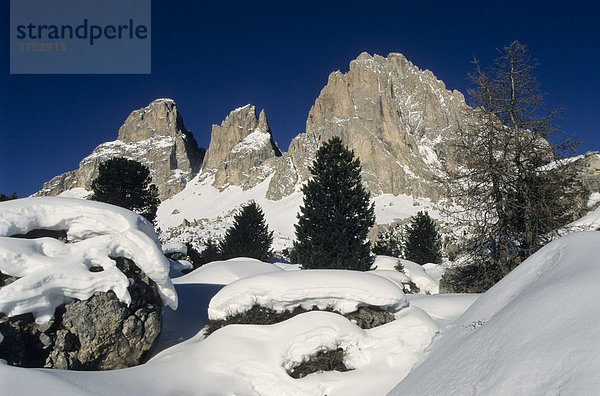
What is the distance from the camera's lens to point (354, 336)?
664 cm

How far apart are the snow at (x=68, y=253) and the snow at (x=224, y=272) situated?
392 centimetres

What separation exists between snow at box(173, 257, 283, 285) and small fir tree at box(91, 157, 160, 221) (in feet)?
54.1

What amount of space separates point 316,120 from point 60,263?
16571 centimetres

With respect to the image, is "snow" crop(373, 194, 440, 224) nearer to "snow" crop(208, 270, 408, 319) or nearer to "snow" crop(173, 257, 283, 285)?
"snow" crop(173, 257, 283, 285)

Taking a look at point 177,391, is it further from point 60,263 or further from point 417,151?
point 417,151

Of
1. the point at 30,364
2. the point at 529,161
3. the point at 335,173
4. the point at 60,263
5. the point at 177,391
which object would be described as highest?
the point at 335,173

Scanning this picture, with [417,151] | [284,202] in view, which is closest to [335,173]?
[284,202]

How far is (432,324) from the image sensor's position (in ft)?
22.8

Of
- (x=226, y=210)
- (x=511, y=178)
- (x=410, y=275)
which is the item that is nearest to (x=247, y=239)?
(x=410, y=275)

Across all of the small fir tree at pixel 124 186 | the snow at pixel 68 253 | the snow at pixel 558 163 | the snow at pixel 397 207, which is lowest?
the snow at pixel 68 253

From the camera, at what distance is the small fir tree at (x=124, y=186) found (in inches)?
1035

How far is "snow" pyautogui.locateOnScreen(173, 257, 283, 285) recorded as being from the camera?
38.5ft

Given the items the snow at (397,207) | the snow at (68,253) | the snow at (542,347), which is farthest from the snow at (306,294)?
the snow at (397,207)

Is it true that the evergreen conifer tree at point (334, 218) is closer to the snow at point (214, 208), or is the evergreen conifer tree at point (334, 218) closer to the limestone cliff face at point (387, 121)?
the snow at point (214, 208)
